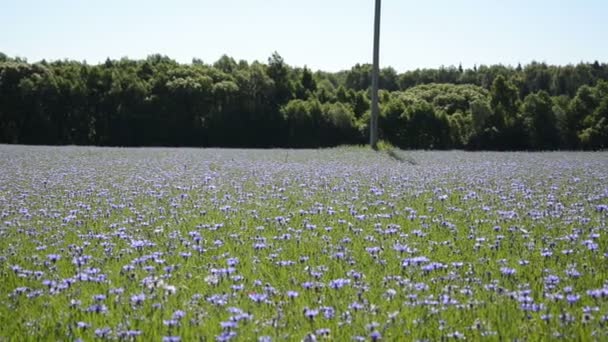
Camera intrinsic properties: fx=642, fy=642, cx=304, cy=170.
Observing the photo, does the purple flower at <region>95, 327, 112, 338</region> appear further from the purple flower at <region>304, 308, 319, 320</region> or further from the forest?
the forest

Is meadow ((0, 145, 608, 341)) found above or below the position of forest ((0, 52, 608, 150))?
below

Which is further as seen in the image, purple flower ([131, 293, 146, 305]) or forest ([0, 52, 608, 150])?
forest ([0, 52, 608, 150])

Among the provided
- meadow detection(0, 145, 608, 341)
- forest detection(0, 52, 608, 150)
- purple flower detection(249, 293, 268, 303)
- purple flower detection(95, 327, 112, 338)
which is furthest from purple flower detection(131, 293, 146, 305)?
forest detection(0, 52, 608, 150)

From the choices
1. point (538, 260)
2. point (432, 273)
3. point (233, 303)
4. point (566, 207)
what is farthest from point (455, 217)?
point (233, 303)

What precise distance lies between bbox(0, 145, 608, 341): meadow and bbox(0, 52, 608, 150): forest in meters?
42.1

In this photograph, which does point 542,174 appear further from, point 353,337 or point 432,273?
point 353,337

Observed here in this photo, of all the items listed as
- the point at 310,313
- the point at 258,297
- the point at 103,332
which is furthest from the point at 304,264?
the point at 103,332

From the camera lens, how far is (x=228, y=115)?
55844 mm

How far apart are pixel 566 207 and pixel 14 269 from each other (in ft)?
20.1

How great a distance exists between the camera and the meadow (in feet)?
11.5

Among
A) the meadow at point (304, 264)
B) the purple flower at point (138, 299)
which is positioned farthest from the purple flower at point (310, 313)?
the purple flower at point (138, 299)

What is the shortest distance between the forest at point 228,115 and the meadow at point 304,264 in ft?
138

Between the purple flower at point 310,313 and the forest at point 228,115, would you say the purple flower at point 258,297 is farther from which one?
the forest at point 228,115

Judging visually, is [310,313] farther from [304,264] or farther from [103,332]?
[304,264]
